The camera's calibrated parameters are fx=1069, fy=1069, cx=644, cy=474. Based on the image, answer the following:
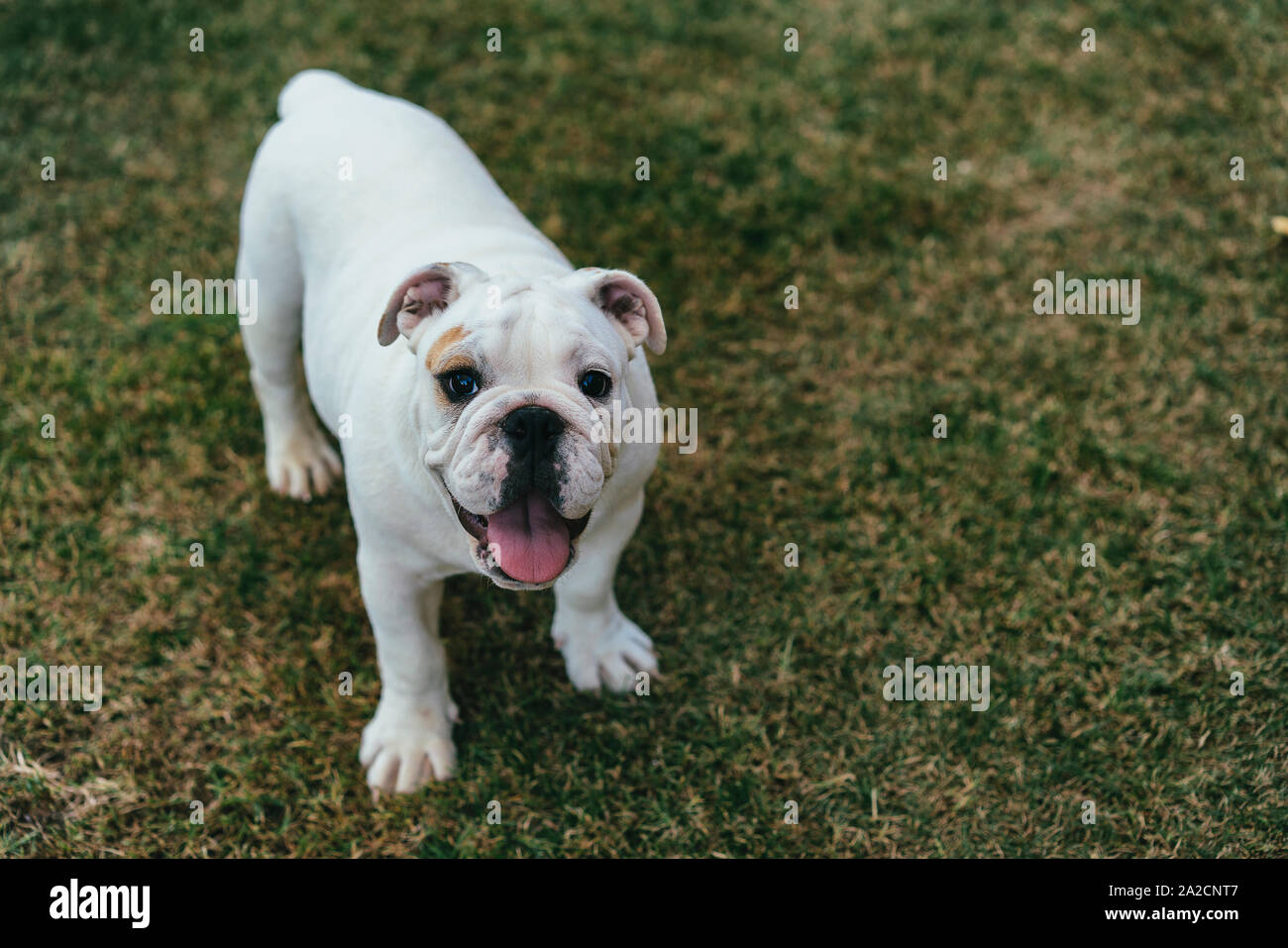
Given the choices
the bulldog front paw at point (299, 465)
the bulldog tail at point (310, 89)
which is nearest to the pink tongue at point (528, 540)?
the bulldog front paw at point (299, 465)

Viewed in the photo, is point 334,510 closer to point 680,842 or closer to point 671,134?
point 680,842

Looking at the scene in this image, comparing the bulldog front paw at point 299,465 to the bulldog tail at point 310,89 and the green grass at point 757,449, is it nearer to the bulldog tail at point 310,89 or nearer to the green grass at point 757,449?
the green grass at point 757,449

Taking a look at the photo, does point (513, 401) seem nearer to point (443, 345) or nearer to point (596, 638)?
point (443, 345)

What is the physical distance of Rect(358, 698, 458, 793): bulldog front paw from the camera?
12.3 ft

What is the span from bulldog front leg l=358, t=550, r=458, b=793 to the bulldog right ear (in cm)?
83

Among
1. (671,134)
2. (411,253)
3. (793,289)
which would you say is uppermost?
(671,134)

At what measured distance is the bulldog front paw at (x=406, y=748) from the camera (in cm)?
374

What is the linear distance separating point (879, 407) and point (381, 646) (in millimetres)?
2506

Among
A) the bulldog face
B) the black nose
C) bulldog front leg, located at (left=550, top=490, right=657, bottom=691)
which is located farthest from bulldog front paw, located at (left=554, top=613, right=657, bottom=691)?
the black nose

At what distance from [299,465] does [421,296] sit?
177 centimetres

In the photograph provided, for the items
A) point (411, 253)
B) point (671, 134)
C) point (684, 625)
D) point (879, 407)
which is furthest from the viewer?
point (671, 134)

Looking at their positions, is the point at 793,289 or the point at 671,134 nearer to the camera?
the point at 793,289
